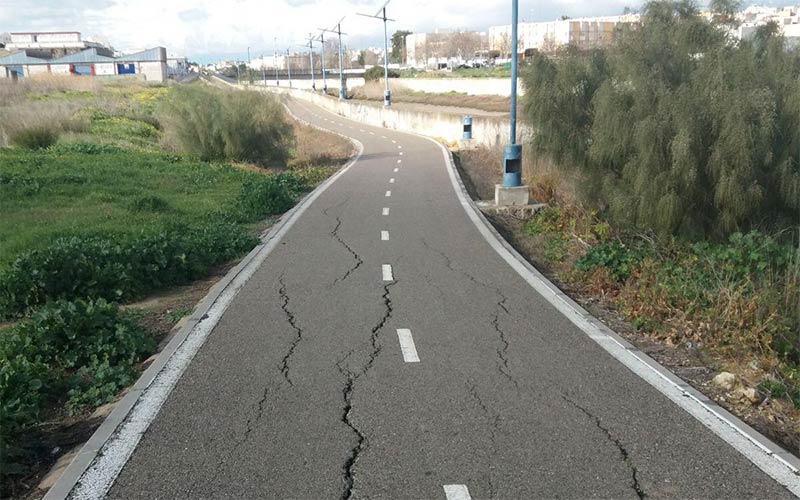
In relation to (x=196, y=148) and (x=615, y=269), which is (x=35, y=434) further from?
(x=196, y=148)

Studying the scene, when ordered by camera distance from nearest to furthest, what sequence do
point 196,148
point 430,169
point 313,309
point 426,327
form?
point 426,327
point 313,309
point 430,169
point 196,148

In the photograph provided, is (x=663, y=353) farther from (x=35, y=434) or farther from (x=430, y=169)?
(x=430, y=169)

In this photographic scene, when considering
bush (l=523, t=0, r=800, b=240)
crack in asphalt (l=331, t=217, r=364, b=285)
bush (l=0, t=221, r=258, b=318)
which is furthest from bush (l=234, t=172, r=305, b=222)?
bush (l=523, t=0, r=800, b=240)

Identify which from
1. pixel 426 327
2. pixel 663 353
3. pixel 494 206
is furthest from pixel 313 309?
pixel 494 206

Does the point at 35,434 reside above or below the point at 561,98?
below

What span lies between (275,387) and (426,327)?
2.34 metres

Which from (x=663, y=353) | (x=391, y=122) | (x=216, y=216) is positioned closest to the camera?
(x=663, y=353)

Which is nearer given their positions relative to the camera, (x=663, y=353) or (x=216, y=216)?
(x=663, y=353)

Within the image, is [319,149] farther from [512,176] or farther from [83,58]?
[83,58]

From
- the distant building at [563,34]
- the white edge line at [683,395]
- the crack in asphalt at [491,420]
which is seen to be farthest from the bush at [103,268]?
the distant building at [563,34]

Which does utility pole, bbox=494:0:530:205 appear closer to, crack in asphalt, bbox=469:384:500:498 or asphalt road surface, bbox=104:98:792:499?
asphalt road surface, bbox=104:98:792:499

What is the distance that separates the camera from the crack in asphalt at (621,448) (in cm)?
472

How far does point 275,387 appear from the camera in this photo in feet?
21.3

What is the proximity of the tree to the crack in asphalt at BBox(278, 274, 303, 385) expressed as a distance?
176762mm
